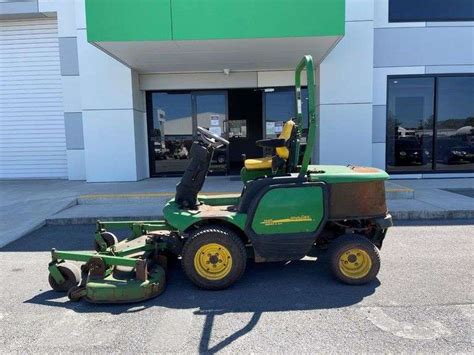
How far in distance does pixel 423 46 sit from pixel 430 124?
2174 mm

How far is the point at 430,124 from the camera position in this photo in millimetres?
10320

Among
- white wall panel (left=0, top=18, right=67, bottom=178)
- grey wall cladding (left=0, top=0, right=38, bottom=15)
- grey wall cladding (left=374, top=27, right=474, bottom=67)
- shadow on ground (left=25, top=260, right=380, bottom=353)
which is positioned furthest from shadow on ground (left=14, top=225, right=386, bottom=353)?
grey wall cladding (left=0, top=0, right=38, bottom=15)

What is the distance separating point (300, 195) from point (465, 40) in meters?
9.21

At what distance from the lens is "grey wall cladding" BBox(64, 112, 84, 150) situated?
35.9 ft

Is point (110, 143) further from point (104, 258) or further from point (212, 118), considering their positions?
point (104, 258)

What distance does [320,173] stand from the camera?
3.98 m

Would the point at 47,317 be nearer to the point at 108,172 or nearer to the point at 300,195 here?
the point at 300,195

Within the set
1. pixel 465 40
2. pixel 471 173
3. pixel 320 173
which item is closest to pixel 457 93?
pixel 465 40

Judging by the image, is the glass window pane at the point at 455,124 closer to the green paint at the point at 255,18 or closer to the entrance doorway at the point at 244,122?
the green paint at the point at 255,18

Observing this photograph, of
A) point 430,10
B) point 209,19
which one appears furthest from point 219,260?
→ point 430,10

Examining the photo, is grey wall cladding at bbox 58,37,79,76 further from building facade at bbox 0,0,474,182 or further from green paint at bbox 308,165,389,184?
green paint at bbox 308,165,389,184

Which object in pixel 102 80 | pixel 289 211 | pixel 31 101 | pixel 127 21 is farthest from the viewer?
pixel 31 101

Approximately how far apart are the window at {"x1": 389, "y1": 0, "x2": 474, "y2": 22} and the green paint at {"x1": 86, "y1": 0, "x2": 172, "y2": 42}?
21.0 ft

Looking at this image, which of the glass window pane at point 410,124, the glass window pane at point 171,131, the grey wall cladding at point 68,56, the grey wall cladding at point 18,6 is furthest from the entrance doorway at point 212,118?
the grey wall cladding at point 18,6
